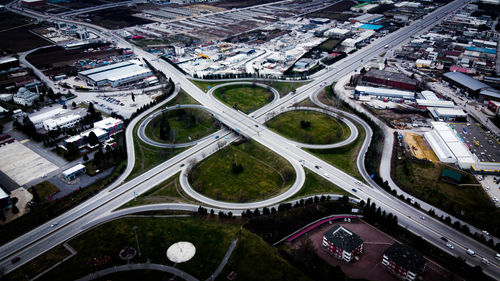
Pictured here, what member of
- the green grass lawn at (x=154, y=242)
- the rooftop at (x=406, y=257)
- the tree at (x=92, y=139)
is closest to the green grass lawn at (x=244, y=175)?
the green grass lawn at (x=154, y=242)

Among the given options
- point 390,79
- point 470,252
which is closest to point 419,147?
point 470,252

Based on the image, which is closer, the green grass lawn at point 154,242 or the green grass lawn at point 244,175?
the green grass lawn at point 154,242

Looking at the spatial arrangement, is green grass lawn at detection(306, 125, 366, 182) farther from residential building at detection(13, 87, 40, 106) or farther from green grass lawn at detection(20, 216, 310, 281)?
residential building at detection(13, 87, 40, 106)

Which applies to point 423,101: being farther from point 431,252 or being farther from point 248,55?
point 248,55

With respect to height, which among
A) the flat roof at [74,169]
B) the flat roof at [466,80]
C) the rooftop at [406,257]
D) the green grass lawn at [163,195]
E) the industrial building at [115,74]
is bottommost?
the green grass lawn at [163,195]

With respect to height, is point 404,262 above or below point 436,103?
below

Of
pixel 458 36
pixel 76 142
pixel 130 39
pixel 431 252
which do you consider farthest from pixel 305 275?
pixel 458 36

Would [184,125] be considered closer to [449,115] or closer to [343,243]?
[343,243]

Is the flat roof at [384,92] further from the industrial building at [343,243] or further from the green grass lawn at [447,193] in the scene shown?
the industrial building at [343,243]
